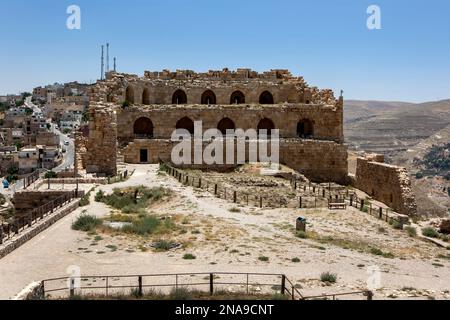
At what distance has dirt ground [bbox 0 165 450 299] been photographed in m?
13.3

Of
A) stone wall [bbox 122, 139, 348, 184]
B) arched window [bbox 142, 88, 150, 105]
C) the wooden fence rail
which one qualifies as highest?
arched window [bbox 142, 88, 150, 105]

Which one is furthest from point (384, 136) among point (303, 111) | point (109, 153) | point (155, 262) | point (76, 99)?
point (155, 262)

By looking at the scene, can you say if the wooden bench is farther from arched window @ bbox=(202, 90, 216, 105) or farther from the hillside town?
the hillside town

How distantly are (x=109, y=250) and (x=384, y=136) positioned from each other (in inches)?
7545

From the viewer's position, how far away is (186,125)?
125 feet

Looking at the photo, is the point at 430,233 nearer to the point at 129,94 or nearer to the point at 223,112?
the point at 223,112

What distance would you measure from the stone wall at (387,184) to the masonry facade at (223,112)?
74.6 inches

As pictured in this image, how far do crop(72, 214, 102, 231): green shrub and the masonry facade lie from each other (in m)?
12.2

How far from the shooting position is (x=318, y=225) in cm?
2084

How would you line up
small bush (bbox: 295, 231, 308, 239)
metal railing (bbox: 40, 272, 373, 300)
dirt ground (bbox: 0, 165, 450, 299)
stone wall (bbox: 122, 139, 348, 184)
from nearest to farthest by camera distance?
metal railing (bbox: 40, 272, 373, 300)
dirt ground (bbox: 0, 165, 450, 299)
small bush (bbox: 295, 231, 308, 239)
stone wall (bbox: 122, 139, 348, 184)

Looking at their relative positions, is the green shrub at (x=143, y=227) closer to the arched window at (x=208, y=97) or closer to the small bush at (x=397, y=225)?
the small bush at (x=397, y=225)

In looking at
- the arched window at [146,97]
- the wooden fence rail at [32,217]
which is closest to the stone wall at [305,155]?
the arched window at [146,97]

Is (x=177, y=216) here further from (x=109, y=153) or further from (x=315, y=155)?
(x=315, y=155)

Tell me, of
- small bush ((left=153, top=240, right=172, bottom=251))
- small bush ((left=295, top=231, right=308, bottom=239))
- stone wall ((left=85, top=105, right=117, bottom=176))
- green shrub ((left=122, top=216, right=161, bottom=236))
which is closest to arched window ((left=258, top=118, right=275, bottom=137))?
stone wall ((left=85, top=105, right=117, bottom=176))
